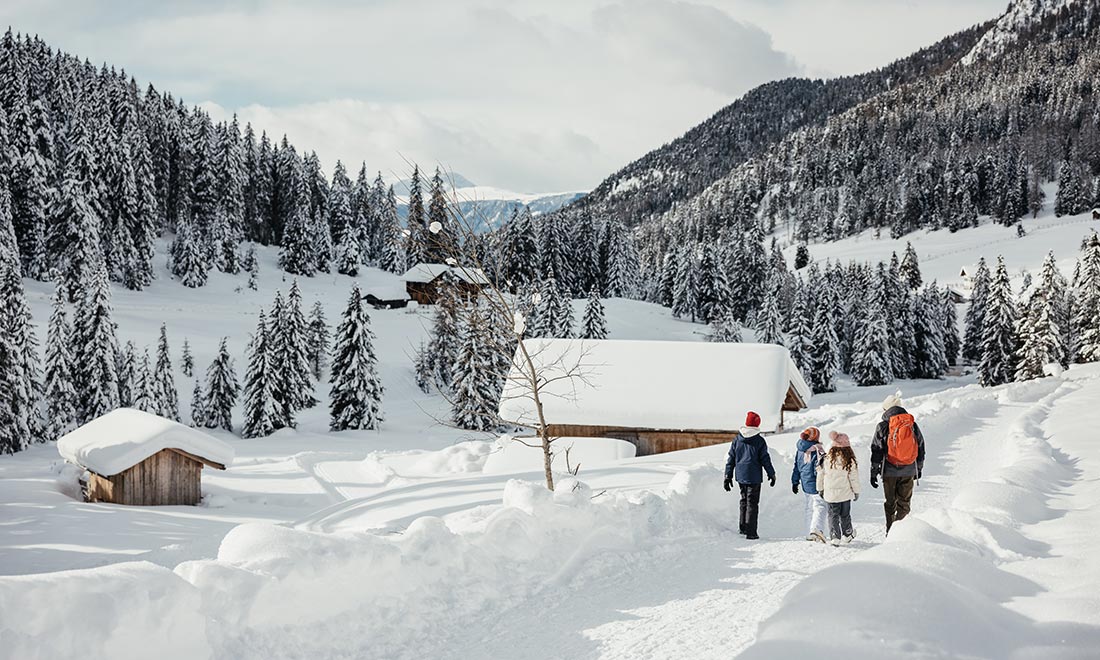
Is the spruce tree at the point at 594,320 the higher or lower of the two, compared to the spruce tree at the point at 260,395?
higher

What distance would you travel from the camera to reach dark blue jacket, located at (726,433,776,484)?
9.80m

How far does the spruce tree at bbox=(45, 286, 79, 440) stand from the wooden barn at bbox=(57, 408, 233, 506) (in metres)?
19.3

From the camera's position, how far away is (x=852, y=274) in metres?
78.1

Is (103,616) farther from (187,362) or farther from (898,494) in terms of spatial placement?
(187,362)

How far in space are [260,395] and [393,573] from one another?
37.1 m

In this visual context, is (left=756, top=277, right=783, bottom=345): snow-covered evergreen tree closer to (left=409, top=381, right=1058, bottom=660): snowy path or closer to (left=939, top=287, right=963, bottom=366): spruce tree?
(left=939, top=287, right=963, bottom=366): spruce tree

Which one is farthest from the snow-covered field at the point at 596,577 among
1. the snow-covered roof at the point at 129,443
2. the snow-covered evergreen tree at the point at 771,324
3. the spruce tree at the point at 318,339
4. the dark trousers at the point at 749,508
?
the snow-covered evergreen tree at the point at 771,324

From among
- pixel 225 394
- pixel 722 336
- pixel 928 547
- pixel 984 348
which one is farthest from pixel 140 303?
pixel 984 348

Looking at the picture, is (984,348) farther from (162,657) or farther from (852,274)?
(162,657)

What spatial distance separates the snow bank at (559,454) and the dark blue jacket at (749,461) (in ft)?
35.7

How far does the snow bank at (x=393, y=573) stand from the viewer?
18.0 feet

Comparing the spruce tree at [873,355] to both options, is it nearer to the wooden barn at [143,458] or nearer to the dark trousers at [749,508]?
the wooden barn at [143,458]

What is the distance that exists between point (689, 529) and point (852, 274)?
76.1 metres

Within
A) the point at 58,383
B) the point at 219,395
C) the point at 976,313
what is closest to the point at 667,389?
the point at 219,395
